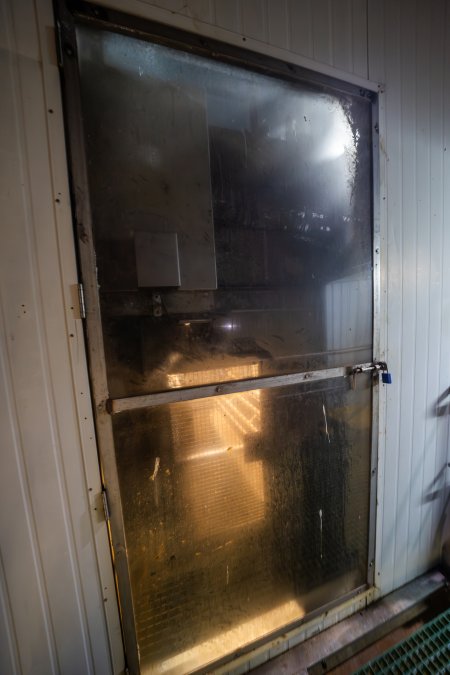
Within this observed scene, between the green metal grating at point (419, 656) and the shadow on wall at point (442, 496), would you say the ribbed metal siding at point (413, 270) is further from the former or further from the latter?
the green metal grating at point (419, 656)

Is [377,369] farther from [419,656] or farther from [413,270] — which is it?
[419,656]

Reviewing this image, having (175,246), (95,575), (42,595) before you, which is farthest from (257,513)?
(175,246)

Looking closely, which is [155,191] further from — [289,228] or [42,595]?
[42,595]

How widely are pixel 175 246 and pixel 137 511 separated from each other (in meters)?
0.92

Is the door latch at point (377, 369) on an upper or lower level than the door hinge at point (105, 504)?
upper

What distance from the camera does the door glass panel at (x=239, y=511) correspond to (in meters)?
0.89

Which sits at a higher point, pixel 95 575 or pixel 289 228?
pixel 289 228

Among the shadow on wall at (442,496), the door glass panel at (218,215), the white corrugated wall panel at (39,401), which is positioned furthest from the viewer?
the shadow on wall at (442,496)

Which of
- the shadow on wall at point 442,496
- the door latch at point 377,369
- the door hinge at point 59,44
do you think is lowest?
the shadow on wall at point 442,496

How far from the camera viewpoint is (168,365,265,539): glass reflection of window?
906mm

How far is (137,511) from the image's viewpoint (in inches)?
34.6

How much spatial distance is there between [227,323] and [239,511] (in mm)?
761

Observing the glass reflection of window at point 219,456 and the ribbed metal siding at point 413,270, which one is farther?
the ribbed metal siding at point 413,270

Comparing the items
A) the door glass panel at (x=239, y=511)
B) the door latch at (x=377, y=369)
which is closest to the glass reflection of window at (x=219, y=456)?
the door glass panel at (x=239, y=511)
